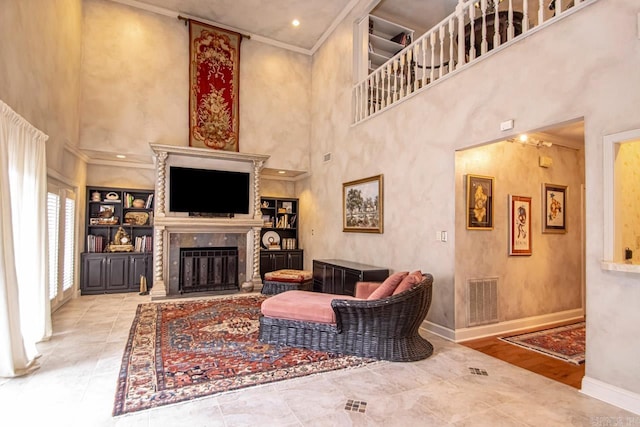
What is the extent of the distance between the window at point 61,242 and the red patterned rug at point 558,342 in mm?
6107

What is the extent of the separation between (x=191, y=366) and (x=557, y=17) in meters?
4.60

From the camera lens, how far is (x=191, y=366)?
3121 mm

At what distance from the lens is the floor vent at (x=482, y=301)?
4.11 m

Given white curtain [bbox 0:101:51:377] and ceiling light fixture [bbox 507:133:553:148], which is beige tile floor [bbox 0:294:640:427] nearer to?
white curtain [bbox 0:101:51:377]

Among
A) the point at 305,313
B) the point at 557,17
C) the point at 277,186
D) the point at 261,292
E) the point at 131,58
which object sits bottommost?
the point at 261,292

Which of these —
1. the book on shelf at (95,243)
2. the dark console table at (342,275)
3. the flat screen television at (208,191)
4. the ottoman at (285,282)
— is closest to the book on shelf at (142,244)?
the book on shelf at (95,243)

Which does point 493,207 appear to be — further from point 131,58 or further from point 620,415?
point 131,58

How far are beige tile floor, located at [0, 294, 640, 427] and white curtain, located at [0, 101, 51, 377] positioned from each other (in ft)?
0.99

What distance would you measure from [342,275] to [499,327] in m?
2.24

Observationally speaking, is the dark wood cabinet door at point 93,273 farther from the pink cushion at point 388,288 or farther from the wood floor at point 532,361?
the wood floor at point 532,361

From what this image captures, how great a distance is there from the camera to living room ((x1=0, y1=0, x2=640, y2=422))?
265 centimetres

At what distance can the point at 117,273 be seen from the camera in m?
6.64

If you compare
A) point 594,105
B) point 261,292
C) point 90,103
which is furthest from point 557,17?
point 90,103

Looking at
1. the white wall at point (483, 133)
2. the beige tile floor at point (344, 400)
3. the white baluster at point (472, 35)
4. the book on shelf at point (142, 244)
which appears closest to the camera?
the beige tile floor at point (344, 400)
